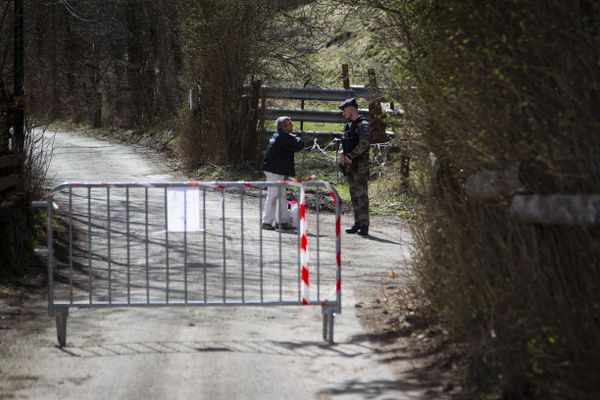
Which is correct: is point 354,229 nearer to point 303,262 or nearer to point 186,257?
point 186,257

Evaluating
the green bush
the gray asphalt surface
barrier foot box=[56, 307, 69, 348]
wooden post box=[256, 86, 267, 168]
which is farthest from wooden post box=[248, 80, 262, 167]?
the green bush

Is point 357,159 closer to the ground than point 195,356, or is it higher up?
higher up

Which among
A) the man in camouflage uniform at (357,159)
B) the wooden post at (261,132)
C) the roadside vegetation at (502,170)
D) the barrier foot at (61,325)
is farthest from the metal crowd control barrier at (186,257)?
the wooden post at (261,132)

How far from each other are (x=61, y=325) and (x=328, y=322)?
7.10ft

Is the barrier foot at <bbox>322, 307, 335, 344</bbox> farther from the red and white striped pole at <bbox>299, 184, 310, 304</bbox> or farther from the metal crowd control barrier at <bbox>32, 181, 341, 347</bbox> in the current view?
the red and white striped pole at <bbox>299, 184, 310, 304</bbox>

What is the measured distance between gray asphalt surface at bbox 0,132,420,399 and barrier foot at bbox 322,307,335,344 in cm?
10

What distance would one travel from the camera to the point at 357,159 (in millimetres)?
15664

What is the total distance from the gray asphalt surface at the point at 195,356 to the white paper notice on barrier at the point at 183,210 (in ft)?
3.00

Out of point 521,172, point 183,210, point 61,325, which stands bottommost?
point 61,325

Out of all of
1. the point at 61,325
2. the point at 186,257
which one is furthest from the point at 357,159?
the point at 61,325

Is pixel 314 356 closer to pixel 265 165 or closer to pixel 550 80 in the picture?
pixel 550 80

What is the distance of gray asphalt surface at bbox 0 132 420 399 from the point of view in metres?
7.48

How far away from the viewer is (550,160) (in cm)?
614

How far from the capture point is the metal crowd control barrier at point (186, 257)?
8.99 meters
